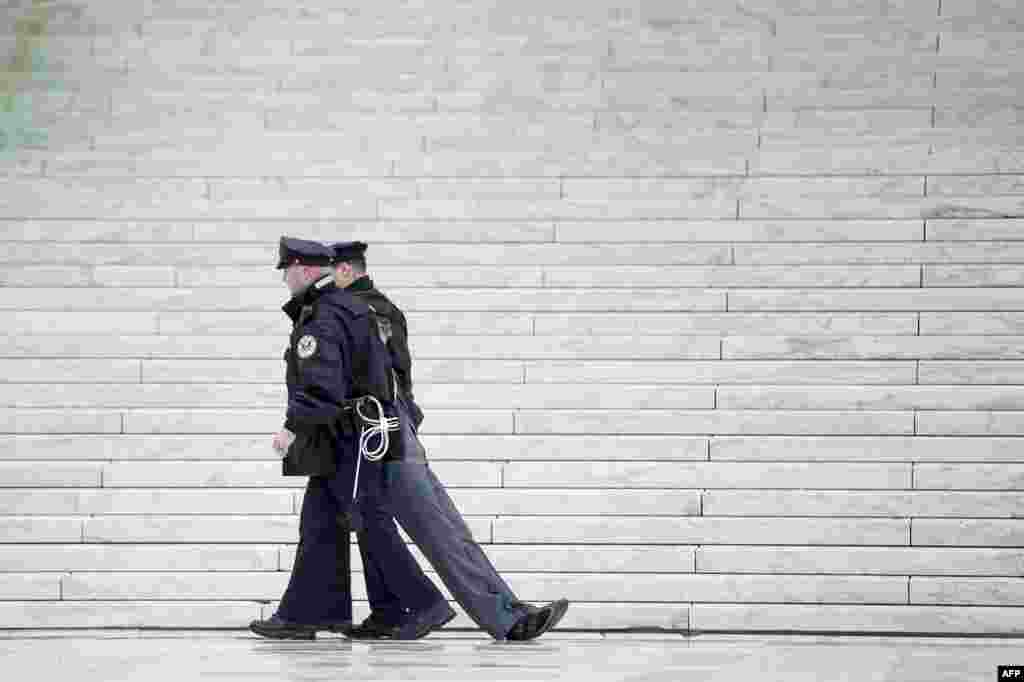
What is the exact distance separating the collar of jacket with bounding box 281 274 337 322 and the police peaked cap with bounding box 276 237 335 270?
0.07 m

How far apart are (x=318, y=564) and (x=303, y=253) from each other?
1197 millimetres

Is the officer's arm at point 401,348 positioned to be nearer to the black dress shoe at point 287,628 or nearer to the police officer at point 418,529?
the police officer at point 418,529

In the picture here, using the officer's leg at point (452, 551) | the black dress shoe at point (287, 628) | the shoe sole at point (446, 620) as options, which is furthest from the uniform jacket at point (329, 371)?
the shoe sole at point (446, 620)

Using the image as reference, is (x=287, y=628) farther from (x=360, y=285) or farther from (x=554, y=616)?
(x=360, y=285)

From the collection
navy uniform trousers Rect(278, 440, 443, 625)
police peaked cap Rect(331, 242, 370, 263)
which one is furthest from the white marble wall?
police peaked cap Rect(331, 242, 370, 263)

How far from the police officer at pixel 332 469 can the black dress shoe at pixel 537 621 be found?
328 millimetres

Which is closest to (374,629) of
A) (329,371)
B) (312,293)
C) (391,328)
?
(329,371)

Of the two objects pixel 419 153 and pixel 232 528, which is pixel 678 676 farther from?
Result: pixel 419 153

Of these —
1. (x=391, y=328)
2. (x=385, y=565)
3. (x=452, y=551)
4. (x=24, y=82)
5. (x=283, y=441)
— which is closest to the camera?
(x=283, y=441)

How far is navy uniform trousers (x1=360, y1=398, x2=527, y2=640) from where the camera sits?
21.8 ft

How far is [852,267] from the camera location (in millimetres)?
9859

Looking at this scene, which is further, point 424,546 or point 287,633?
point 287,633

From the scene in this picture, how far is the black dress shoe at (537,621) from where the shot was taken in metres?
6.62

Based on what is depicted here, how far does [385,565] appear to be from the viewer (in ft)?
22.5
